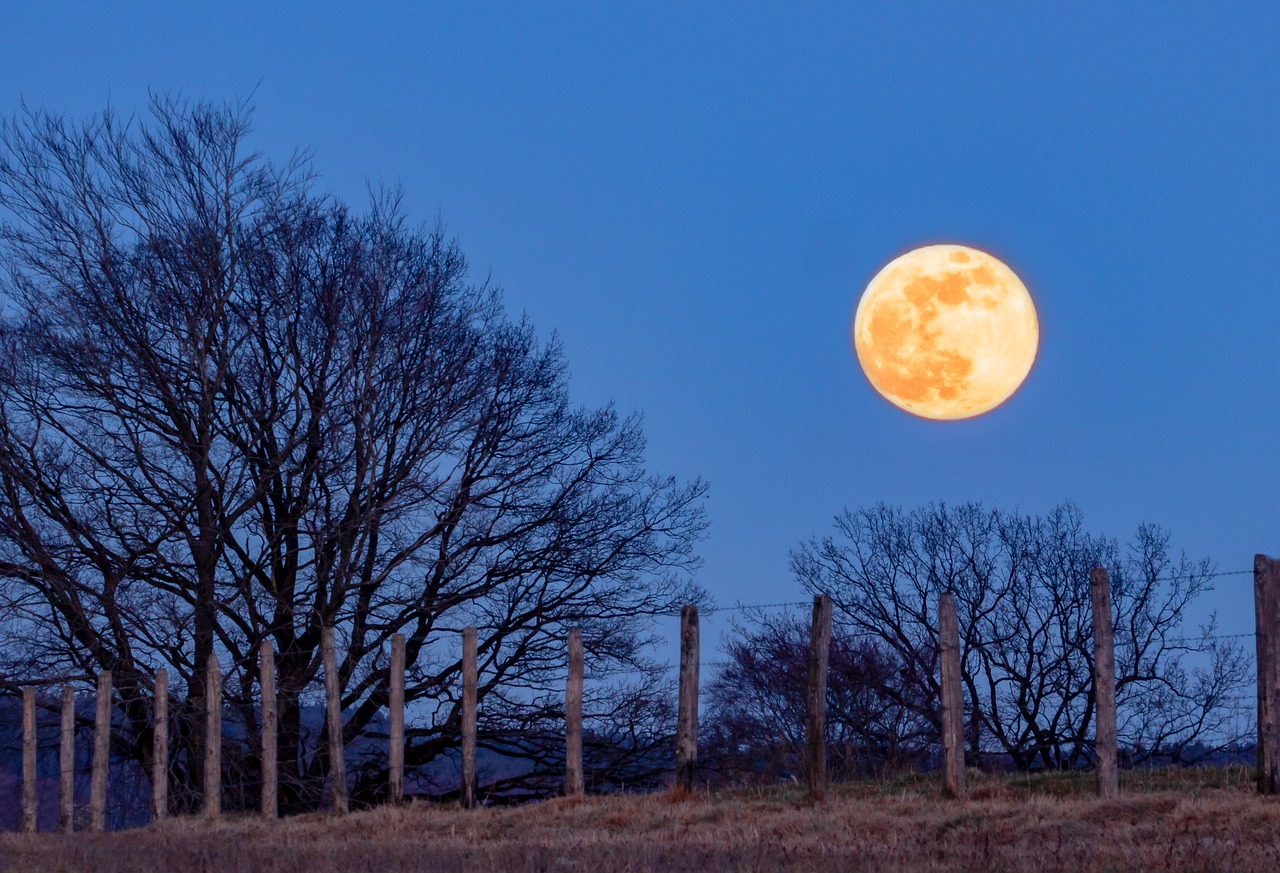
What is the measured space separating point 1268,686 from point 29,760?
17173mm

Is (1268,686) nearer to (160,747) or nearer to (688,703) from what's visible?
(688,703)

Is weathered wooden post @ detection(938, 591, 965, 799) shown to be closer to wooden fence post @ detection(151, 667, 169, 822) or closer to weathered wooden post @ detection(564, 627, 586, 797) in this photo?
→ weathered wooden post @ detection(564, 627, 586, 797)

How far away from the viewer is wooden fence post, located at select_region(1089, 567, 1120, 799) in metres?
12.0

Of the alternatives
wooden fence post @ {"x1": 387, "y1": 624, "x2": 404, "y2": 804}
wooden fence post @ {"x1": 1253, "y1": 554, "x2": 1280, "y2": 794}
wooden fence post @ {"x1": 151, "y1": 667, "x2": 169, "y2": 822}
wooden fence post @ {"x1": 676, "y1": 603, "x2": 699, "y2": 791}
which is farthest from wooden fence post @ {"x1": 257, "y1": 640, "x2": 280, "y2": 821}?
wooden fence post @ {"x1": 1253, "y1": 554, "x2": 1280, "y2": 794}

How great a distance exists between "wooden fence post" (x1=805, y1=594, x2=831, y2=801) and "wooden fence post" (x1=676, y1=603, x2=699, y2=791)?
4.54ft

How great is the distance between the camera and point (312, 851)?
10.6 metres

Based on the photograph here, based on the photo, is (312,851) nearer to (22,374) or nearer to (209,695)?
(209,695)

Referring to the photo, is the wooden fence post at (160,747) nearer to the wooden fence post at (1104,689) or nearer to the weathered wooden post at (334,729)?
the weathered wooden post at (334,729)

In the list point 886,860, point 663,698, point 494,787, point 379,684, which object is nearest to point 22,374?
point 379,684

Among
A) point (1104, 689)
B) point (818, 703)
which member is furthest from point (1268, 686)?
point (818, 703)

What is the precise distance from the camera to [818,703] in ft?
44.5

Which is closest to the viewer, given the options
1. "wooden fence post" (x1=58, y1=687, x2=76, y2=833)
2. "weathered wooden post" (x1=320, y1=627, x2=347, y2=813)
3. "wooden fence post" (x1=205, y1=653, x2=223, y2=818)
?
"weathered wooden post" (x1=320, y1=627, x2=347, y2=813)

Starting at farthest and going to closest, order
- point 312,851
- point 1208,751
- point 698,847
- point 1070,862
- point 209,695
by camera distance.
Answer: point 1208,751, point 209,695, point 312,851, point 698,847, point 1070,862

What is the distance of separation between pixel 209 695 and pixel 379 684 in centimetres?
391
